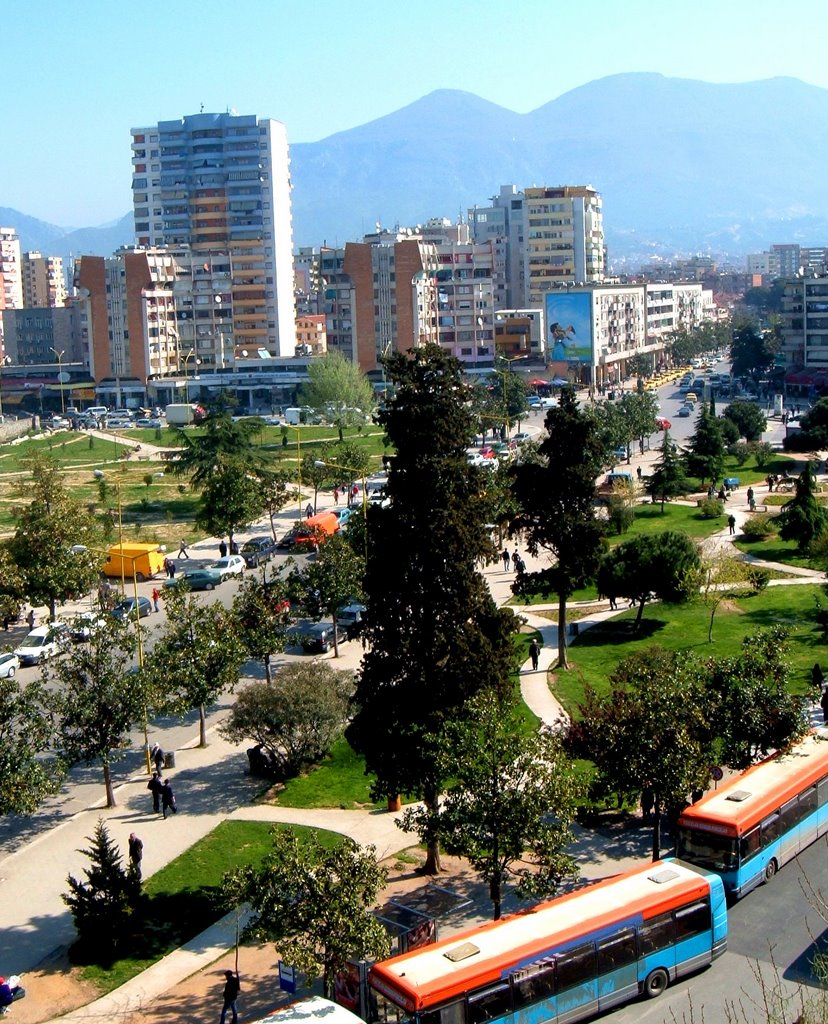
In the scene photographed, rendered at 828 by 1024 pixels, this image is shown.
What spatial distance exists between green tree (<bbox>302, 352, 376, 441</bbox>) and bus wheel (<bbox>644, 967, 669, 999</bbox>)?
5295 cm

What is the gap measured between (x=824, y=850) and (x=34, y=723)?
11074 millimetres

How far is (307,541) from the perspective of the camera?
127 feet

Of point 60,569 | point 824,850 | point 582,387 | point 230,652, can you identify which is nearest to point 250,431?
point 60,569

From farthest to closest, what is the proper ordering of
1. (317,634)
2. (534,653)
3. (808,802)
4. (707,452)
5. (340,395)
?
(340,395), (707,452), (317,634), (534,653), (808,802)

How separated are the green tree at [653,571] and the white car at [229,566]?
11641mm

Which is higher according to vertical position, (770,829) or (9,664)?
(770,829)

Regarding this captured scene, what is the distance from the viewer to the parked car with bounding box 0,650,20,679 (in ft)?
92.0

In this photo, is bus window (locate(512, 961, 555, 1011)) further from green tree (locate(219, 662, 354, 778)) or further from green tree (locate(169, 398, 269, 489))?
green tree (locate(169, 398, 269, 489))

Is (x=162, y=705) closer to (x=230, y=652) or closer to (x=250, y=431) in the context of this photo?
(x=230, y=652)

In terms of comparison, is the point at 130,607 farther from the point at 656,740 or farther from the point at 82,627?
the point at 656,740

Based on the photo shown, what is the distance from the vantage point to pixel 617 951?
45.1 feet

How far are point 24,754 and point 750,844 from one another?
981cm

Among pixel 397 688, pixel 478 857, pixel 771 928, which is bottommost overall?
pixel 771 928

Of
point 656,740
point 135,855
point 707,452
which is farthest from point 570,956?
point 707,452
